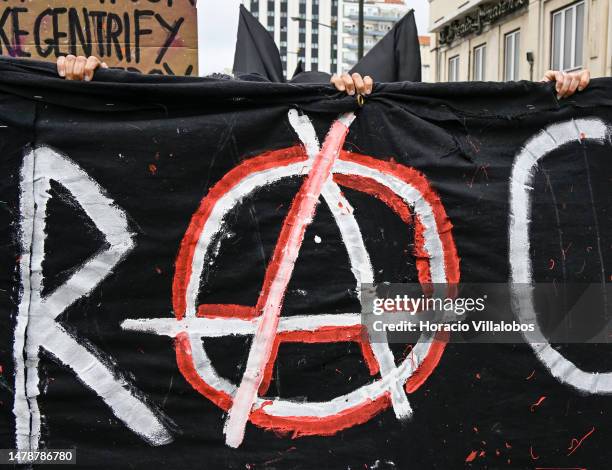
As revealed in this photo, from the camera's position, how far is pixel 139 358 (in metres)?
2.34

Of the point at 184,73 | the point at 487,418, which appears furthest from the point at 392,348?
the point at 184,73

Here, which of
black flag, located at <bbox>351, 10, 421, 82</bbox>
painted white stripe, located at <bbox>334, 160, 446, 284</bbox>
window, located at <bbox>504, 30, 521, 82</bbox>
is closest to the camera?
painted white stripe, located at <bbox>334, 160, 446, 284</bbox>

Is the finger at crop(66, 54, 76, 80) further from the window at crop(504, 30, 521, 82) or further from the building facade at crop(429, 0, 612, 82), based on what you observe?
the window at crop(504, 30, 521, 82)

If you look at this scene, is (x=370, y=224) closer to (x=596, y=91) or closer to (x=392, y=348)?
(x=392, y=348)

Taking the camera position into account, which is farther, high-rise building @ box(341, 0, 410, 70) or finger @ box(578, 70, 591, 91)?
high-rise building @ box(341, 0, 410, 70)

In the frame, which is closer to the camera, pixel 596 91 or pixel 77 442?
pixel 77 442

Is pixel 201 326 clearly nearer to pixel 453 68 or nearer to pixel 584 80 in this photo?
pixel 584 80

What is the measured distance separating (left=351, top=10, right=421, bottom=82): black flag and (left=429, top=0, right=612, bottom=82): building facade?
9.96 metres

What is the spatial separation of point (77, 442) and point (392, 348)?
1.21 meters

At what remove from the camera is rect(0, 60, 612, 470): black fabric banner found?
2.33 m

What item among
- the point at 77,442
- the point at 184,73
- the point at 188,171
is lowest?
the point at 77,442

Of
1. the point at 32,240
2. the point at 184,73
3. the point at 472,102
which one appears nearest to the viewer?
the point at 32,240

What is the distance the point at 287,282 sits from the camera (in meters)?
2.39

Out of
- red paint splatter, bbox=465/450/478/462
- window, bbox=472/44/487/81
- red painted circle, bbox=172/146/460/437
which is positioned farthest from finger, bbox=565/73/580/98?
window, bbox=472/44/487/81
